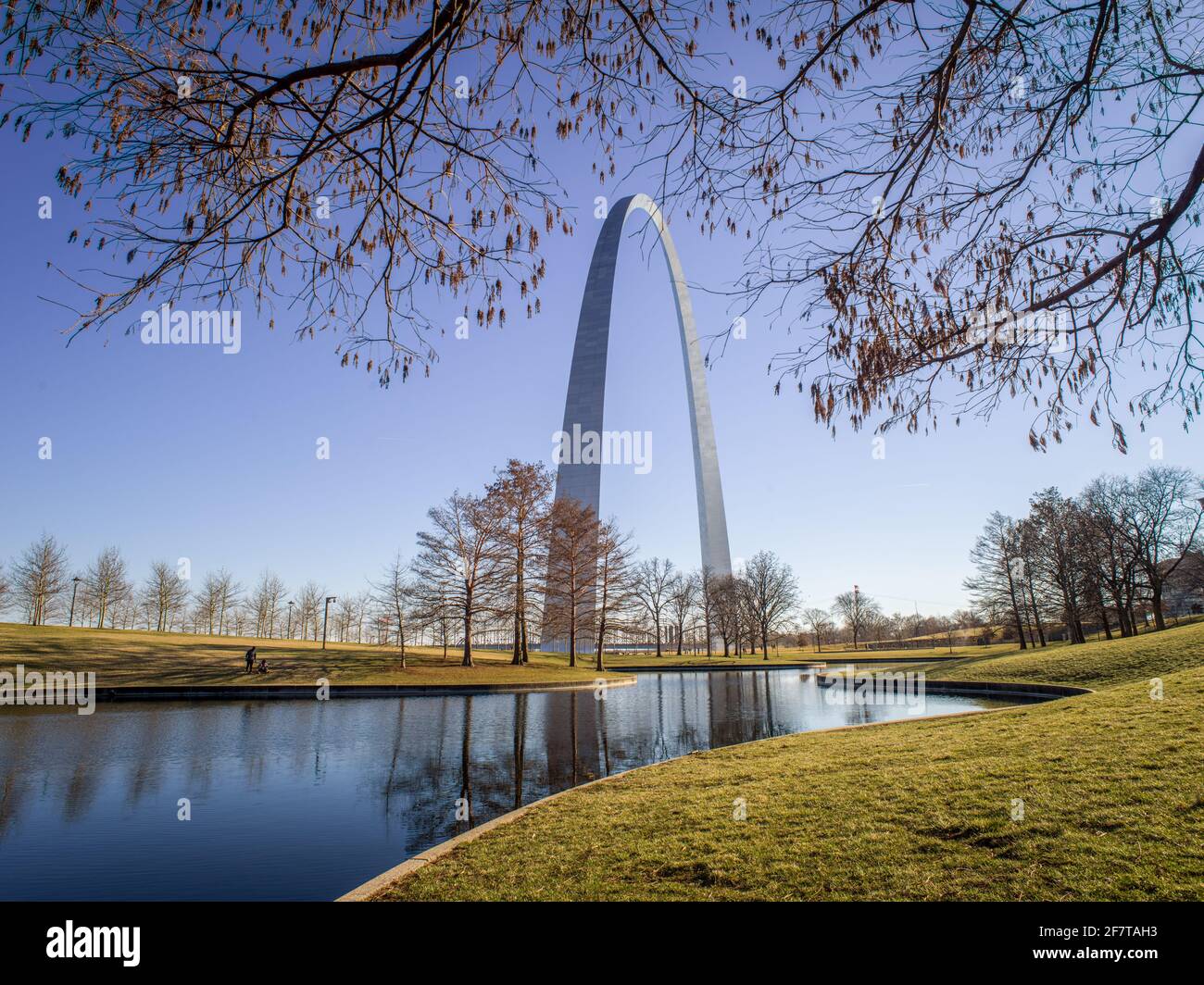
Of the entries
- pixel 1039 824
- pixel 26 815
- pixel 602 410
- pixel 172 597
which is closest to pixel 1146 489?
pixel 602 410

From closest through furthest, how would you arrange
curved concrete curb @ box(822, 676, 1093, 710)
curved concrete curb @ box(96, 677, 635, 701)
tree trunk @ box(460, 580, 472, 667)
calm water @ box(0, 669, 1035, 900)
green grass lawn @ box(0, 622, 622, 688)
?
calm water @ box(0, 669, 1035, 900) → curved concrete curb @ box(822, 676, 1093, 710) → curved concrete curb @ box(96, 677, 635, 701) → green grass lawn @ box(0, 622, 622, 688) → tree trunk @ box(460, 580, 472, 667)

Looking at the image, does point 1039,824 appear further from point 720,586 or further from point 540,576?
point 720,586

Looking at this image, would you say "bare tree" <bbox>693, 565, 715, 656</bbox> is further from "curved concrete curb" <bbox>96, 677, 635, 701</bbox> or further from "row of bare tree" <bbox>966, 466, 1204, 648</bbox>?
"curved concrete curb" <bbox>96, 677, 635, 701</bbox>

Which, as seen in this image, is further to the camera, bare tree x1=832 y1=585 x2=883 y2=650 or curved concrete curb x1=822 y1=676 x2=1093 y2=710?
bare tree x1=832 y1=585 x2=883 y2=650

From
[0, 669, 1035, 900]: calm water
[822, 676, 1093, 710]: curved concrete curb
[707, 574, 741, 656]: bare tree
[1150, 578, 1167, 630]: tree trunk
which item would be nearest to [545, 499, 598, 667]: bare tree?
[0, 669, 1035, 900]: calm water

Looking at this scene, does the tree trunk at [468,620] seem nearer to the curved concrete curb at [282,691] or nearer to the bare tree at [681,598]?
the curved concrete curb at [282,691]

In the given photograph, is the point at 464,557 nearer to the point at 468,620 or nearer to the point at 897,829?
the point at 468,620

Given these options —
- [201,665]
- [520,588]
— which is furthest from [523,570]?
[201,665]
